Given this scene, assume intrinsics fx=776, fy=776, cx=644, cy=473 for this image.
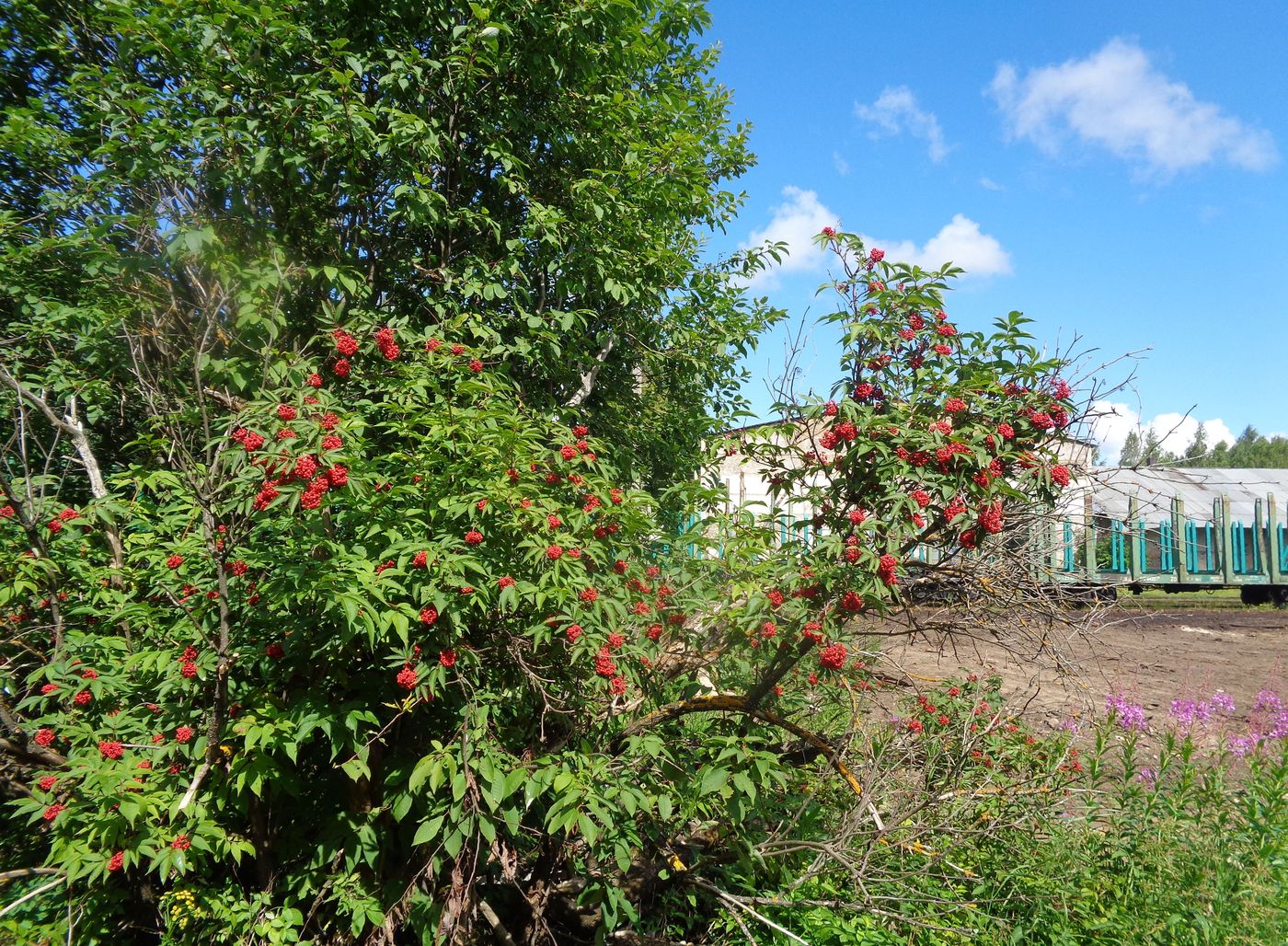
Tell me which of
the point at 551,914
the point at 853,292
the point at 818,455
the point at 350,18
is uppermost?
the point at 350,18

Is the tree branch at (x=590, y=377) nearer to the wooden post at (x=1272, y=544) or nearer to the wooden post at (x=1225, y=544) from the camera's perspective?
the wooden post at (x=1225, y=544)

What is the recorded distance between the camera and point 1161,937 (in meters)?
3.27

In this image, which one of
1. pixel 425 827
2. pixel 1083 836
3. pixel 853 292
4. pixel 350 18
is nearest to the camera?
pixel 425 827

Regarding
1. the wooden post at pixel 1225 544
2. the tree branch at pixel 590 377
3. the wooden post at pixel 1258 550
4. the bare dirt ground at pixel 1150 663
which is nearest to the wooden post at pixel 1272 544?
the wooden post at pixel 1258 550

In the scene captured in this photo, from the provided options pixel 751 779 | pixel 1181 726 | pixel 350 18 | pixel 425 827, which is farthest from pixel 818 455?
pixel 1181 726

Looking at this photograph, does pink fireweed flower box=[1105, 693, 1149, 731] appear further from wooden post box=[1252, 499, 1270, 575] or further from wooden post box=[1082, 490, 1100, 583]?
wooden post box=[1252, 499, 1270, 575]

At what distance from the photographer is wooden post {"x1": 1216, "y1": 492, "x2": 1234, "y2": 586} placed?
56.9 ft

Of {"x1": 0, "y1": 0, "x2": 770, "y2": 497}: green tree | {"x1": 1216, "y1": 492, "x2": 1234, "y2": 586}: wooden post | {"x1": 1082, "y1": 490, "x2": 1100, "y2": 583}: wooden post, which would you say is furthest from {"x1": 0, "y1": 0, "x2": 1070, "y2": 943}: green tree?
{"x1": 1216, "y1": 492, "x2": 1234, "y2": 586}: wooden post

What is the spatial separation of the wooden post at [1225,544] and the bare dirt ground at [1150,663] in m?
2.29

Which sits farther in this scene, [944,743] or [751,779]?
[944,743]

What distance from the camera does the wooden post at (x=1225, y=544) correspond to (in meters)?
17.3

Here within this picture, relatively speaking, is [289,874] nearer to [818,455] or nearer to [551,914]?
[551,914]

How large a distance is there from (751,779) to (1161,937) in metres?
1.99

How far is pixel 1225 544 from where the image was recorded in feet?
57.5
